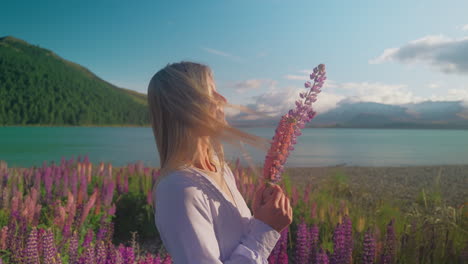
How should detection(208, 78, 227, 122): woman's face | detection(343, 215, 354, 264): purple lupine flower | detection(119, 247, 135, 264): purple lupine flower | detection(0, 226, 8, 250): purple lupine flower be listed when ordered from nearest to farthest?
detection(208, 78, 227, 122): woman's face → detection(119, 247, 135, 264): purple lupine flower → detection(343, 215, 354, 264): purple lupine flower → detection(0, 226, 8, 250): purple lupine flower

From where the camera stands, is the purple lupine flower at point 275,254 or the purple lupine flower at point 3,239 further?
the purple lupine flower at point 3,239

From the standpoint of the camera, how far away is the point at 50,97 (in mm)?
123438

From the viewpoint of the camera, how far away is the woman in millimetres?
1309

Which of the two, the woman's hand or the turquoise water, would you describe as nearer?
the woman's hand

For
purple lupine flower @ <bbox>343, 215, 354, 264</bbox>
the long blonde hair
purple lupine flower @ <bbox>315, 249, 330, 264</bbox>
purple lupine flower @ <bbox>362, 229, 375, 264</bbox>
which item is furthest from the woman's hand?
purple lupine flower @ <bbox>343, 215, 354, 264</bbox>

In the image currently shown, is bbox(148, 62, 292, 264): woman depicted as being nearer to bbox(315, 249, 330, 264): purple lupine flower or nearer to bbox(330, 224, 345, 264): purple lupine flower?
bbox(315, 249, 330, 264): purple lupine flower

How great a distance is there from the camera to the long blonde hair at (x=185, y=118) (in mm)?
1518

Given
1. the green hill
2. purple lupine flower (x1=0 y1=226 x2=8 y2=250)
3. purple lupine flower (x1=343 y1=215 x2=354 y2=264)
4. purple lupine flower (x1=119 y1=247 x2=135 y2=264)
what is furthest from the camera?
the green hill

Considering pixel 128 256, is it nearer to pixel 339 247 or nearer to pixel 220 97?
pixel 220 97

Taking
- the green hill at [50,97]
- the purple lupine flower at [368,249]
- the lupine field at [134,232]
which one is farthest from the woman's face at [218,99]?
the green hill at [50,97]

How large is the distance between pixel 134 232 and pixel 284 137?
266 cm

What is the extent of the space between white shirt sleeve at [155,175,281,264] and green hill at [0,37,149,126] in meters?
118

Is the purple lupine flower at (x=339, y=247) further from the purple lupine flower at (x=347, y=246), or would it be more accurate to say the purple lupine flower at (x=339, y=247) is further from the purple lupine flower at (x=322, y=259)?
the purple lupine flower at (x=322, y=259)

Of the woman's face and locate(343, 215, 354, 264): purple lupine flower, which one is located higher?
the woman's face
